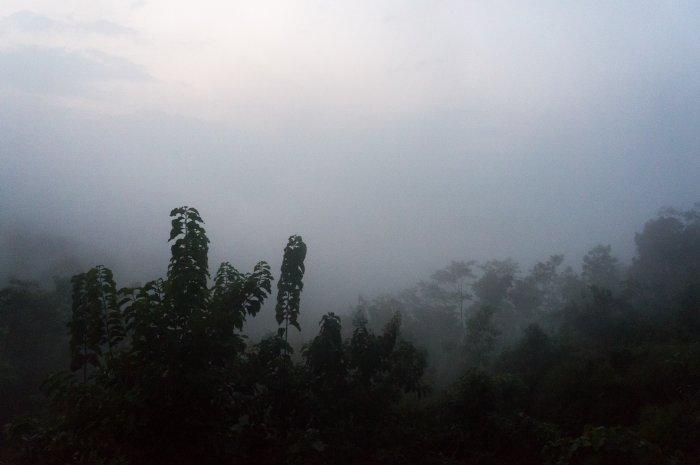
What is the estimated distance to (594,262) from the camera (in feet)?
131

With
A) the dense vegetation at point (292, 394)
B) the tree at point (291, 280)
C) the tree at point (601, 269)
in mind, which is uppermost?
the tree at point (601, 269)

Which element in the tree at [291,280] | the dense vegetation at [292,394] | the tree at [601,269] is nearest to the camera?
the dense vegetation at [292,394]

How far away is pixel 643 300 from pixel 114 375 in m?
28.7

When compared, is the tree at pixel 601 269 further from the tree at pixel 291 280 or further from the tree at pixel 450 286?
the tree at pixel 291 280

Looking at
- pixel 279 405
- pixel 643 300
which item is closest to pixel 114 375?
pixel 279 405

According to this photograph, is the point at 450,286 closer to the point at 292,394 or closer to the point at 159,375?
the point at 292,394

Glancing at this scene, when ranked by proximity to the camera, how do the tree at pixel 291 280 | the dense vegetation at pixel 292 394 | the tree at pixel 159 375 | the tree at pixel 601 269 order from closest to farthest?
the tree at pixel 159 375 < the dense vegetation at pixel 292 394 < the tree at pixel 291 280 < the tree at pixel 601 269

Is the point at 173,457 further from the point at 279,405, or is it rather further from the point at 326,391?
the point at 326,391

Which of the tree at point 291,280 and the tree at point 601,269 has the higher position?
the tree at point 601,269

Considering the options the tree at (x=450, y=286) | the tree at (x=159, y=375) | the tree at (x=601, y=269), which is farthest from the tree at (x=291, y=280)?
the tree at (x=601, y=269)

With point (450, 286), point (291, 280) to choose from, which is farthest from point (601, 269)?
point (291, 280)

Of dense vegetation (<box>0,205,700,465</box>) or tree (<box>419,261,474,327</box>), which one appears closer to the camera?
dense vegetation (<box>0,205,700,465</box>)

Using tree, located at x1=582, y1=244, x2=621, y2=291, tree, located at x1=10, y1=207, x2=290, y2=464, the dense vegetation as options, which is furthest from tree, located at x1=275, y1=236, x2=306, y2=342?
tree, located at x1=582, y1=244, x2=621, y2=291

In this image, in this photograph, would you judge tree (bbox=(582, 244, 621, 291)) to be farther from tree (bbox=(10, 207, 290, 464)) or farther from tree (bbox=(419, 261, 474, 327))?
tree (bbox=(10, 207, 290, 464))
